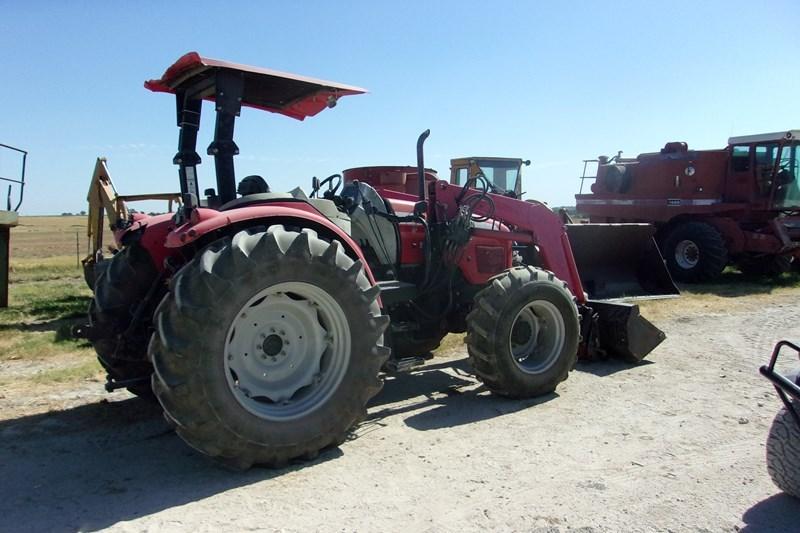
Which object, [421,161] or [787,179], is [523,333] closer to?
[421,161]

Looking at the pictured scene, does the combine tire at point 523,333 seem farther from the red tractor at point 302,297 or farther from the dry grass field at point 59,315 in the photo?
the dry grass field at point 59,315

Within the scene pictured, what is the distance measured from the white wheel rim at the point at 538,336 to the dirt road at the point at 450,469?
34 centimetres

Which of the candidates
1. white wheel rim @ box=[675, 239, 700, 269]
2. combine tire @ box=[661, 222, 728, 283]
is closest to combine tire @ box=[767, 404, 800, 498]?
combine tire @ box=[661, 222, 728, 283]

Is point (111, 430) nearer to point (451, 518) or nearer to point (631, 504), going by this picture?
point (451, 518)

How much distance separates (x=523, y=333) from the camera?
5.43m

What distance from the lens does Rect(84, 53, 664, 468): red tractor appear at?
353cm

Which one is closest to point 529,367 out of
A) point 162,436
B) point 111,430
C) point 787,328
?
point 162,436

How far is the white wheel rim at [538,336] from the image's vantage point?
17.4 ft

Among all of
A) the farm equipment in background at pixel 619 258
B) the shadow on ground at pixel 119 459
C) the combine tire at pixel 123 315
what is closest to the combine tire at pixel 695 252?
the farm equipment in background at pixel 619 258

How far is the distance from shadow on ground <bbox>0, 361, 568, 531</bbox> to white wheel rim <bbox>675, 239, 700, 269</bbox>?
9.46 metres

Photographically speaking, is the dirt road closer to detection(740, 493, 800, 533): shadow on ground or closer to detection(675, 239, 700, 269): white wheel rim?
detection(740, 493, 800, 533): shadow on ground

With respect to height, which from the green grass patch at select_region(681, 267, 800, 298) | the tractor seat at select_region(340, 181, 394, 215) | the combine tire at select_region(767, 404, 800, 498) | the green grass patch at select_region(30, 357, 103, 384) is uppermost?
the tractor seat at select_region(340, 181, 394, 215)

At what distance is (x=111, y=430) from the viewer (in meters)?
4.49

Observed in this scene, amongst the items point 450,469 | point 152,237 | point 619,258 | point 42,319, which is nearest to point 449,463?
point 450,469
